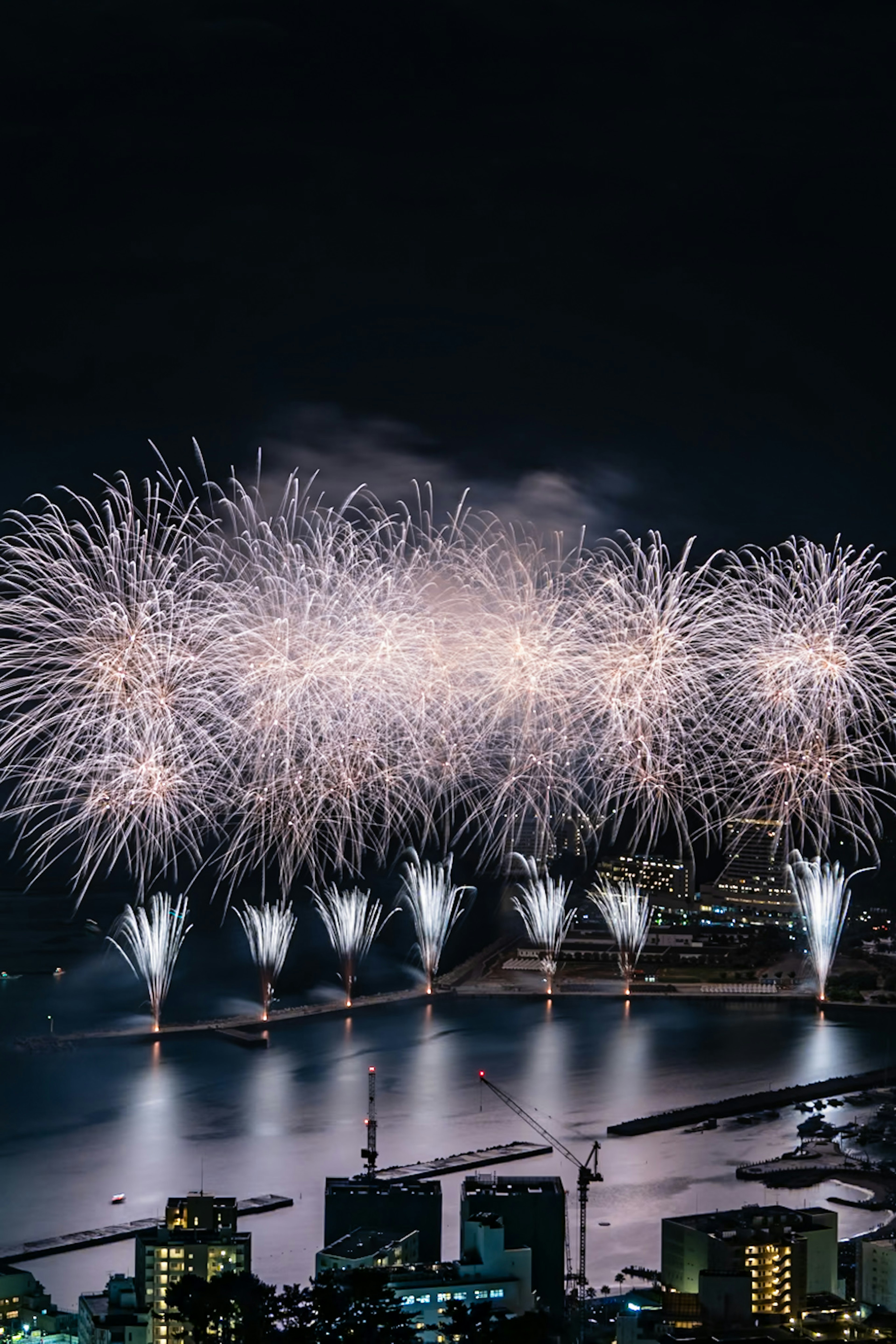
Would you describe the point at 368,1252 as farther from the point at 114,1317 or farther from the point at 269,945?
the point at 269,945

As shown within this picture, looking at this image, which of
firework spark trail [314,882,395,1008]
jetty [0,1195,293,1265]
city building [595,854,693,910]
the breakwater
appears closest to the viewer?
jetty [0,1195,293,1265]

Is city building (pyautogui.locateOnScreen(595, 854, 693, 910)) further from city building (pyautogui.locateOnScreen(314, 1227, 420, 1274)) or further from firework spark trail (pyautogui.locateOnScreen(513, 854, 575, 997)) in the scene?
city building (pyautogui.locateOnScreen(314, 1227, 420, 1274))

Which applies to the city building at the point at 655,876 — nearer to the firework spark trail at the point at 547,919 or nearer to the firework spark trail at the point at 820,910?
the firework spark trail at the point at 547,919

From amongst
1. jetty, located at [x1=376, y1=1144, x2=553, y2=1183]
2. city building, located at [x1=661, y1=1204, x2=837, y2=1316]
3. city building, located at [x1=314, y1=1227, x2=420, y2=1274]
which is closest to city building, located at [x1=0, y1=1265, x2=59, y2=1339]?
city building, located at [x1=314, y1=1227, x2=420, y2=1274]

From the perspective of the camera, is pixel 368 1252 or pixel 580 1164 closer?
pixel 368 1252

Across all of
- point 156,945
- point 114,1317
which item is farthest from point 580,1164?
point 156,945

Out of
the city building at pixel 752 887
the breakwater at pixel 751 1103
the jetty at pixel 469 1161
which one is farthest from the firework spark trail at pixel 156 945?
the city building at pixel 752 887
